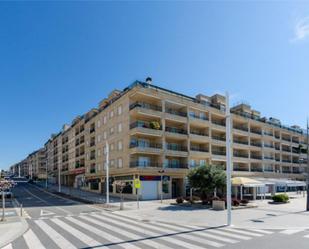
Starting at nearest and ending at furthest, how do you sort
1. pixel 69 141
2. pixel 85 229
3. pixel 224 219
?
pixel 85 229
pixel 224 219
pixel 69 141

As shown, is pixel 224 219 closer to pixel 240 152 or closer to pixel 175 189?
pixel 175 189

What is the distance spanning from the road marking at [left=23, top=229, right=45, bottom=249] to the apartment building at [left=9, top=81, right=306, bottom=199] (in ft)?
64.2

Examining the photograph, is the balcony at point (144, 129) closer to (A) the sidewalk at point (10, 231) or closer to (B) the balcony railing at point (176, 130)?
(B) the balcony railing at point (176, 130)

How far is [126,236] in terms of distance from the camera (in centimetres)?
1342

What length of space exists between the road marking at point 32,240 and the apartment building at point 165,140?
19554 mm

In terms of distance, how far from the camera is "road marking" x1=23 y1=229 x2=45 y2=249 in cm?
1164

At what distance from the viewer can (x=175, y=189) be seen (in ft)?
133

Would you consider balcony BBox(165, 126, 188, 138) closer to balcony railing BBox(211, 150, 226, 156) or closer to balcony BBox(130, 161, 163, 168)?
balcony BBox(130, 161, 163, 168)

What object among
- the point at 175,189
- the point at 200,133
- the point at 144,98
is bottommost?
the point at 175,189

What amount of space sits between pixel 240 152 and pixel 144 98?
85.0ft

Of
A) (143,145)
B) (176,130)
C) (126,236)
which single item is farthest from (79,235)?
(176,130)

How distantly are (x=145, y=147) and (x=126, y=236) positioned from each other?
912 inches

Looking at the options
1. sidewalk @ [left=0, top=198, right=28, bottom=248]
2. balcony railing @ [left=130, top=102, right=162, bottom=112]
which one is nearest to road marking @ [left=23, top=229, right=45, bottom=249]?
sidewalk @ [left=0, top=198, right=28, bottom=248]

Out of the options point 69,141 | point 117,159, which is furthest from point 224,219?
point 69,141
